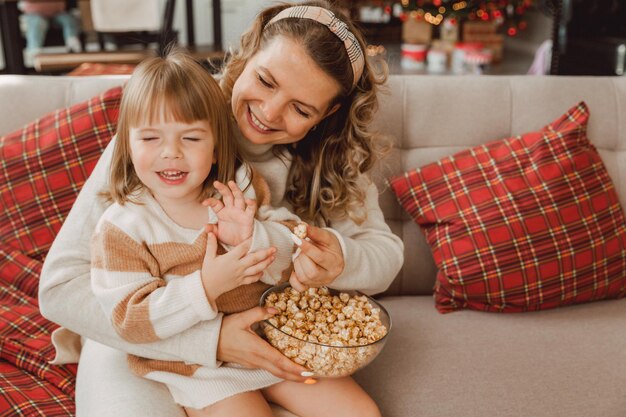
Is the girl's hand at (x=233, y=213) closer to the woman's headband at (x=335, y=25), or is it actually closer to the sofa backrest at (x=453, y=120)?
the woman's headband at (x=335, y=25)

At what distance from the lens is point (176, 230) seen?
123cm

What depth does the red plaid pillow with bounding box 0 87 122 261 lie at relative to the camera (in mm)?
1578

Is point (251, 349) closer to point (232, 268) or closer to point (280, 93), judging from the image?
point (232, 268)

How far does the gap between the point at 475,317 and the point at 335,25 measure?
91 cm

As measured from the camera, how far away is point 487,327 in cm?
166

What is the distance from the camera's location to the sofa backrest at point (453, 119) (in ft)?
6.00

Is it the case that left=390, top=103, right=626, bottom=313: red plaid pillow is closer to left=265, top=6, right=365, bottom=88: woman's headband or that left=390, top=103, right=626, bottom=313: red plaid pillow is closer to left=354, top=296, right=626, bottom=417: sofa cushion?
left=354, top=296, right=626, bottom=417: sofa cushion

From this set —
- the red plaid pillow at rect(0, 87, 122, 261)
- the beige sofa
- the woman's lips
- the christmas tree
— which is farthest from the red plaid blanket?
the christmas tree

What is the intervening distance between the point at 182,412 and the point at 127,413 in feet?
0.38

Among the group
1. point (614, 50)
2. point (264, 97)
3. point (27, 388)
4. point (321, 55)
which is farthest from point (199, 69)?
point (614, 50)

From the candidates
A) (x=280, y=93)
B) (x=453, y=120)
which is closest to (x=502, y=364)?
(x=453, y=120)

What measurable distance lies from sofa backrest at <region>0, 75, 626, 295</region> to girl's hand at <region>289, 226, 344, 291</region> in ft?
1.80

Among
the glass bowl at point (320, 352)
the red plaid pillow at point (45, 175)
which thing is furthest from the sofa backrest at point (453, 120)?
the red plaid pillow at point (45, 175)

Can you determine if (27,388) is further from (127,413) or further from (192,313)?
(192,313)
